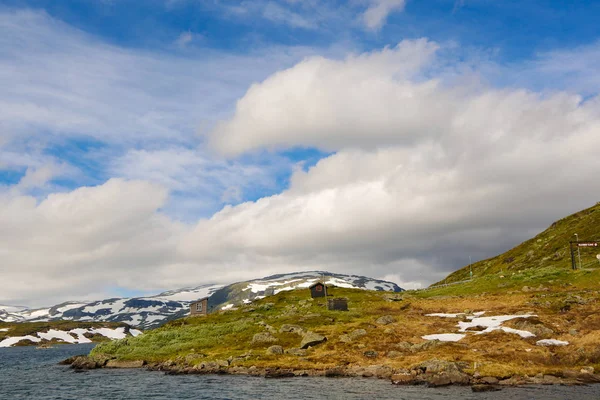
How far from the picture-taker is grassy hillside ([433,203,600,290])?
116 m

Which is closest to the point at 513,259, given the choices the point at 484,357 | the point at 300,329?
the point at 300,329

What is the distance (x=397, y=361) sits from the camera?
63719 millimetres

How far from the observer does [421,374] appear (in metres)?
56.6

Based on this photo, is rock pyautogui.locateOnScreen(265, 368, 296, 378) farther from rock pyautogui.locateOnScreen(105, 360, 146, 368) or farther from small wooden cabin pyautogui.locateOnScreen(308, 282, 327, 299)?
small wooden cabin pyautogui.locateOnScreen(308, 282, 327, 299)

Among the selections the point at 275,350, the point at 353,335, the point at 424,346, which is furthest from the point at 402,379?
the point at 275,350

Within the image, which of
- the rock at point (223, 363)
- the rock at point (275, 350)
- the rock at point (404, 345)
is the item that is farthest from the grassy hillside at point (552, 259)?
the rock at point (223, 363)

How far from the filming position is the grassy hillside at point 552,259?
115812 millimetres

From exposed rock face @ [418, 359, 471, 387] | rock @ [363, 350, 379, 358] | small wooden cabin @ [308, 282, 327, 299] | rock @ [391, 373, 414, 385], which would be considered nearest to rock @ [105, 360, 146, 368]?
Answer: rock @ [363, 350, 379, 358]

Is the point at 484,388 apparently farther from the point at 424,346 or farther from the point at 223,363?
the point at 223,363

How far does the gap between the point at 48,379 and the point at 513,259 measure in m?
165

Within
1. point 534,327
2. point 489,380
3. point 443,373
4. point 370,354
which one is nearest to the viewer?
point 489,380

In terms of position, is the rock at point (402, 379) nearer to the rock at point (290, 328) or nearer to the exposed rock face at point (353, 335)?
the exposed rock face at point (353, 335)

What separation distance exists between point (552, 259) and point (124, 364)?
424 feet

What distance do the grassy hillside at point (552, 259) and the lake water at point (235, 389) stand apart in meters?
68.9
